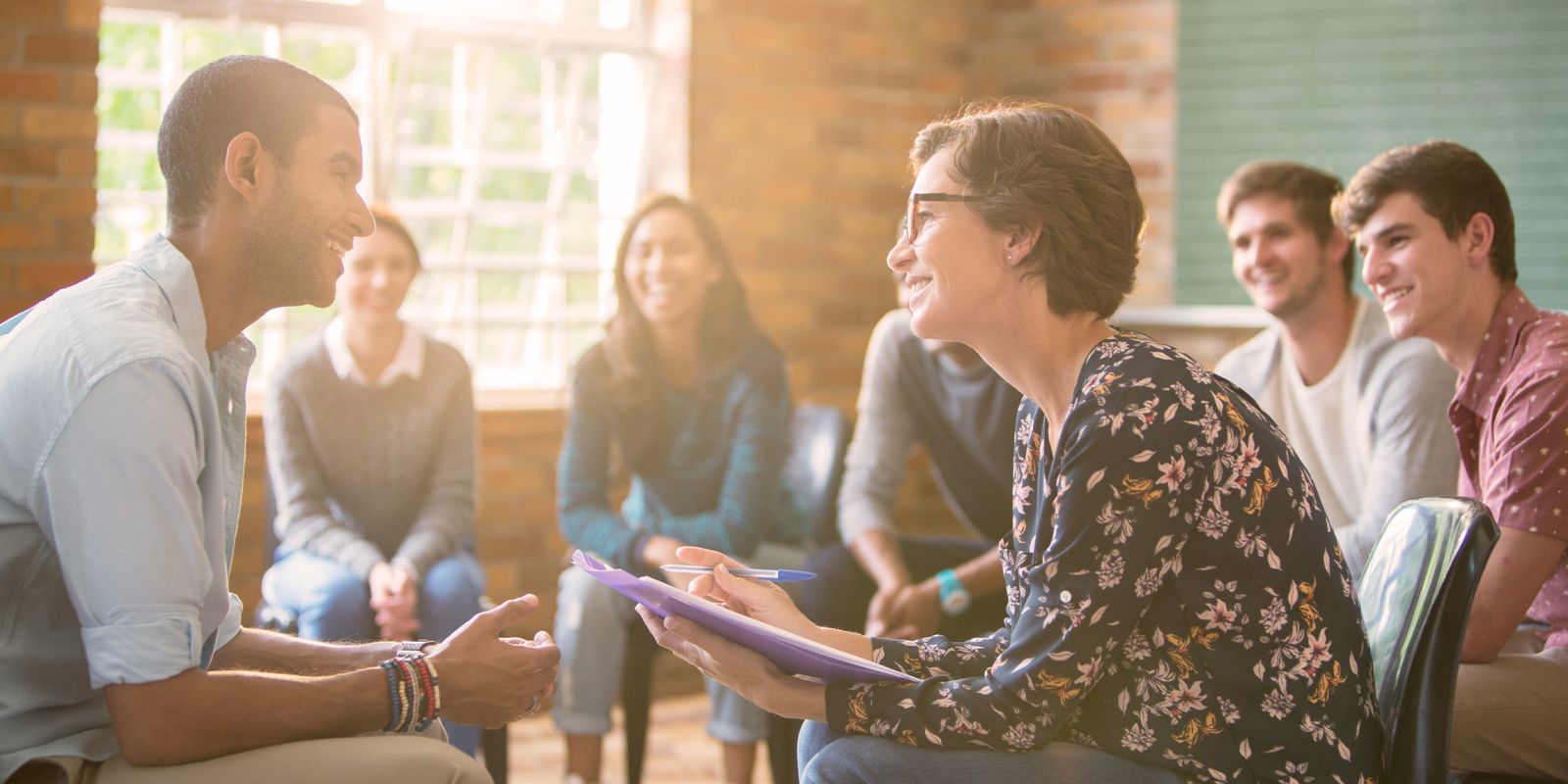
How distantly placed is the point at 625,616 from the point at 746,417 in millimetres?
538

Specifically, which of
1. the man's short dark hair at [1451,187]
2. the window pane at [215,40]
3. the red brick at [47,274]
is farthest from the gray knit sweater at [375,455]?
the man's short dark hair at [1451,187]

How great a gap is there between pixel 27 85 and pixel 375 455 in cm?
120

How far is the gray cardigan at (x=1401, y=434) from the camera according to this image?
8.25 feet

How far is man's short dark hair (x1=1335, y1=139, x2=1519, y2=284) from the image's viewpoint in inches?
86.0

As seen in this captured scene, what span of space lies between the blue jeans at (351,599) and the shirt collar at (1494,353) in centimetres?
192

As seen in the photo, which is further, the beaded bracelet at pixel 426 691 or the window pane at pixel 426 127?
the window pane at pixel 426 127

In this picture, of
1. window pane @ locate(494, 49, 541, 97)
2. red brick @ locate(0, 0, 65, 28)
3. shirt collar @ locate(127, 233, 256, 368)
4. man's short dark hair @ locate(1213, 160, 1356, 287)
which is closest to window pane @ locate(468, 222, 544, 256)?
window pane @ locate(494, 49, 541, 97)

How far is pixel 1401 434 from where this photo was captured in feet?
8.34

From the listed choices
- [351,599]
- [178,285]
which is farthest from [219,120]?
[351,599]

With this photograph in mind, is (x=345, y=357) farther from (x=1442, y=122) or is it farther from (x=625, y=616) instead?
(x=1442, y=122)

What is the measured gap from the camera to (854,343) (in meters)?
4.79

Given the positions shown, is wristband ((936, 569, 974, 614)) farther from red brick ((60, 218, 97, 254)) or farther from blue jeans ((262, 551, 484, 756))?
red brick ((60, 218, 97, 254))

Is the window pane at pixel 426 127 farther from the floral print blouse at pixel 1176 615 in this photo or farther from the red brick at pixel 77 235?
the floral print blouse at pixel 1176 615

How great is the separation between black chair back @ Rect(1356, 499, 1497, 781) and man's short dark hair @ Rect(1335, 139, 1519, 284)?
0.69m
